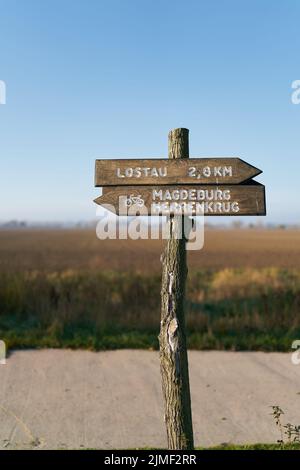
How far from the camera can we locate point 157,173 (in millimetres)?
3311

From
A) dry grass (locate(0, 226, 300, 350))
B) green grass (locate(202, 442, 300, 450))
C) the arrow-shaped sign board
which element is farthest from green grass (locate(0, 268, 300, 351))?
the arrow-shaped sign board

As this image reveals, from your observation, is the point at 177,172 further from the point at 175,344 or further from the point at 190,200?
the point at 175,344

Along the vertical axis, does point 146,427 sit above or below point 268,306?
below

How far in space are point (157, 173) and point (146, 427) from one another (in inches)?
93.9

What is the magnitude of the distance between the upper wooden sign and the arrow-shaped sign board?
43mm

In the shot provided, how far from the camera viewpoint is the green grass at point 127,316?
659cm

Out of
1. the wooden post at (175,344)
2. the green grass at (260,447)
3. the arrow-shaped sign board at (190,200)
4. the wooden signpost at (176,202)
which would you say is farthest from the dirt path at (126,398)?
the arrow-shaped sign board at (190,200)

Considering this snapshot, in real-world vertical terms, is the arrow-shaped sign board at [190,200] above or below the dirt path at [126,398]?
above

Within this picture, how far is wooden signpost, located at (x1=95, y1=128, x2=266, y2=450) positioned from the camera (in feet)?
10.7

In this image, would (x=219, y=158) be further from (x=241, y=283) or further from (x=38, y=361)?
(x=241, y=283)

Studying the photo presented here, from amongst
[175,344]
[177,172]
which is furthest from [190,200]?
[175,344]

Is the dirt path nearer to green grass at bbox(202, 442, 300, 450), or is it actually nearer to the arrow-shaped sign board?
green grass at bbox(202, 442, 300, 450)

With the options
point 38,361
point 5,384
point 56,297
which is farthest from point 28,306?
point 5,384

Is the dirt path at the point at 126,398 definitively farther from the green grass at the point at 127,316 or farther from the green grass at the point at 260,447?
the green grass at the point at 127,316
